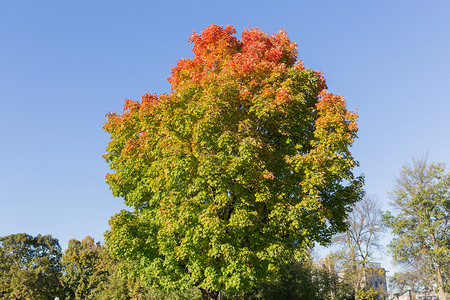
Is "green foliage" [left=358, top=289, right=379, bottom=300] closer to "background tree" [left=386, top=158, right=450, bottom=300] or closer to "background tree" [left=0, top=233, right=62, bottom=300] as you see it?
"background tree" [left=386, top=158, right=450, bottom=300]

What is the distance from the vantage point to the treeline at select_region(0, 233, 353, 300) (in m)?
34.3

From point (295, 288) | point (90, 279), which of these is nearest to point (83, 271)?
point (90, 279)

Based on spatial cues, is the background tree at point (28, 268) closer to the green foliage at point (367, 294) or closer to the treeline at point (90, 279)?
the treeline at point (90, 279)

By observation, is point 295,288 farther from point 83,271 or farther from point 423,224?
point 83,271

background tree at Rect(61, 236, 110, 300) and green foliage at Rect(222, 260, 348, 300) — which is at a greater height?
background tree at Rect(61, 236, 110, 300)

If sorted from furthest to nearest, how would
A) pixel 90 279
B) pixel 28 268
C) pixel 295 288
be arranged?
1. pixel 28 268
2. pixel 90 279
3. pixel 295 288

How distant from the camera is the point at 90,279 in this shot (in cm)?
5572

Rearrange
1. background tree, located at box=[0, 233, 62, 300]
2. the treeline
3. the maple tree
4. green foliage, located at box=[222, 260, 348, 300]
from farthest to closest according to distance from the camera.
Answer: background tree, located at box=[0, 233, 62, 300]
the treeline
green foliage, located at box=[222, 260, 348, 300]
the maple tree

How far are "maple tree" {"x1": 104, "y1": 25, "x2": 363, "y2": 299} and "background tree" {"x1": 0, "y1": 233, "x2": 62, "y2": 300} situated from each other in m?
43.3

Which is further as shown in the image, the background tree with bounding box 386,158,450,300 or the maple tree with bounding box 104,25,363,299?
the background tree with bounding box 386,158,450,300

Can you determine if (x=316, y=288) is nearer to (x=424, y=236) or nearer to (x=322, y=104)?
(x=424, y=236)

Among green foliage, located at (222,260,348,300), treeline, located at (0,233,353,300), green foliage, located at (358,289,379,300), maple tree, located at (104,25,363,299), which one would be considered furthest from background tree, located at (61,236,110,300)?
maple tree, located at (104,25,363,299)

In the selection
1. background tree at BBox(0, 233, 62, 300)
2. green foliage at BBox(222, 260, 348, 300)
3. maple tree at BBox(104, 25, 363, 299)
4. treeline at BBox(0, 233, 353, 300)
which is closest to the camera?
maple tree at BBox(104, 25, 363, 299)

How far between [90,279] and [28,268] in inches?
615
